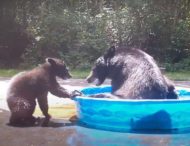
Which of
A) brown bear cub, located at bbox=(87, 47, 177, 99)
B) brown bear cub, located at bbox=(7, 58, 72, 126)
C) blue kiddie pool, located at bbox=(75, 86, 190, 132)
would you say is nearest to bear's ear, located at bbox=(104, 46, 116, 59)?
brown bear cub, located at bbox=(87, 47, 177, 99)

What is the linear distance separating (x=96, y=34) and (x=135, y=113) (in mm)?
12130

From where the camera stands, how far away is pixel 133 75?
21.0ft

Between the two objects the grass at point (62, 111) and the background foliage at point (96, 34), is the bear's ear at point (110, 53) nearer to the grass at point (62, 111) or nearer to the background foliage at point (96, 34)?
the grass at point (62, 111)

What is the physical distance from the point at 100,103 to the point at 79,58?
37.1ft

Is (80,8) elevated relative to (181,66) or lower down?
elevated

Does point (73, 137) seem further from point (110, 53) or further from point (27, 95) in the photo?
point (110, 53)

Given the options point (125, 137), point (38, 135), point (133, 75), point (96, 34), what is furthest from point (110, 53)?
point (96, 34)

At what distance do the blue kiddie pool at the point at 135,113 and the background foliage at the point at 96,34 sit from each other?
427 inches

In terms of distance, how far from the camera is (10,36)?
719 inches

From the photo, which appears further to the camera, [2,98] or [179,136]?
[2,98]

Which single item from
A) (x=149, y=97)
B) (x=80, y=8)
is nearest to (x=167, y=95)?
(x=149, y=97)

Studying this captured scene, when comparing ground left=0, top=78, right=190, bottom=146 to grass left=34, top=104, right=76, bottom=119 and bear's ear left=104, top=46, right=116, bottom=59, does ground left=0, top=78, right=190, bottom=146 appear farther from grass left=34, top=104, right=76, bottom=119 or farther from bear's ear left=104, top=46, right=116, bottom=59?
bear's ear left=104, top=46, right=116, bottom=59

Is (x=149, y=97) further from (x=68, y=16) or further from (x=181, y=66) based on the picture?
(x=68, y=16)

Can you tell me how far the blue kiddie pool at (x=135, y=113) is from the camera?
5.62 m
